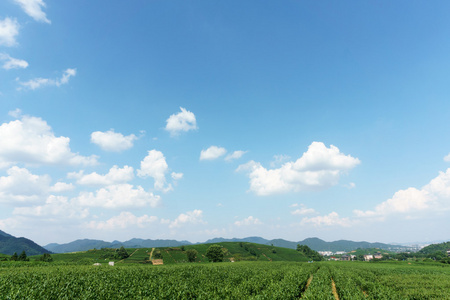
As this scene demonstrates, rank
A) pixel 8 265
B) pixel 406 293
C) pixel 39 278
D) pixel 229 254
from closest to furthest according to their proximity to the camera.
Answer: pixel 406 293 → pixel 39 278 → pixel 8 265 → pixel 229 254

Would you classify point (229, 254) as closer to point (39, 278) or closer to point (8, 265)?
point (8, 265)

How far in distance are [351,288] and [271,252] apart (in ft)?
599

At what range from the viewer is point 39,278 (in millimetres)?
34594

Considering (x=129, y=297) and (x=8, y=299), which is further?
(x=129, y=297)

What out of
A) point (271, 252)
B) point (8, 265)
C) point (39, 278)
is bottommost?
point (271, 252)

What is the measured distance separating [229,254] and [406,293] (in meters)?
162

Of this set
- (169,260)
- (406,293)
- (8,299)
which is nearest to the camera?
(8,299)

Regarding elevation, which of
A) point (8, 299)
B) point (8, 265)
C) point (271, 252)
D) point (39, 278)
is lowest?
point (271, 252)

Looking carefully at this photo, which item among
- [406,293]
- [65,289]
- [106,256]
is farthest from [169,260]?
[406,293]

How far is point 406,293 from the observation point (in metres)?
30.8

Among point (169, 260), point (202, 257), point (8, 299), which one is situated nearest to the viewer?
point (8, 299)

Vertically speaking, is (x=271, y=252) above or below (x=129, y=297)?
below

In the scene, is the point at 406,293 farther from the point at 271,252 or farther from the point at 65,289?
the point at 271,252

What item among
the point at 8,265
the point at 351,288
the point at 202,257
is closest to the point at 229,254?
the point at 202,257
